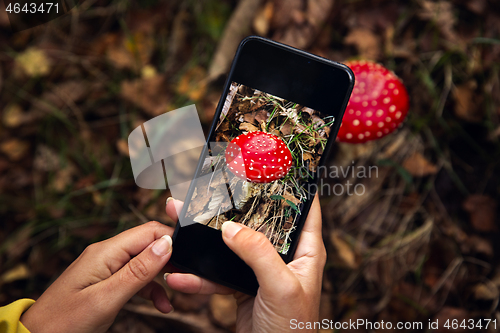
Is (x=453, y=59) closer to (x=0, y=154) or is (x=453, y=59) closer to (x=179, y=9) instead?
(x=179, y=9)

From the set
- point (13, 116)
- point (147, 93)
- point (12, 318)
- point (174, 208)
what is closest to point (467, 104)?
point (174, 208)

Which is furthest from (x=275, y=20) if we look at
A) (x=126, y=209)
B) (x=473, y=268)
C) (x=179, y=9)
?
(x=473, y=268)

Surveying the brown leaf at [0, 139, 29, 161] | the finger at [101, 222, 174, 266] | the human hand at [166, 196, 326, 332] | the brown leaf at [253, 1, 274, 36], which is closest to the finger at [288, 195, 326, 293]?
the human hand at [166, 196, 326, 332]

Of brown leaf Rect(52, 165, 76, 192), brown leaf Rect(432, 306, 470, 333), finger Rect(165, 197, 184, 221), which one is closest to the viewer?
finger Rect(165, 197, 184, 221)

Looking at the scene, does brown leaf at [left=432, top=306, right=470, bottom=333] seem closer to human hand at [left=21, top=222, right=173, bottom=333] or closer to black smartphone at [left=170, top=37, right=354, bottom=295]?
black smartphone at [left=170, top=37, right=354, bottom=295]

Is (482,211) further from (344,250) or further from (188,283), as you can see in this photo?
(188,283)

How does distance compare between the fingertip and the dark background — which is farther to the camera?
the dark background
